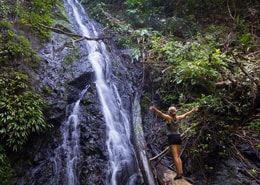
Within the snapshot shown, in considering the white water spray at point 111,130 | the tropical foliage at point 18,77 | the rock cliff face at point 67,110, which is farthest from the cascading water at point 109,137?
the tropical foliage at point 18,77

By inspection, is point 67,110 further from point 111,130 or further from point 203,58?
point 203,58

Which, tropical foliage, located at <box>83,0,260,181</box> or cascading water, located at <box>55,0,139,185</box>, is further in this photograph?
cascading water, located at <box>55,0,139,185</box>

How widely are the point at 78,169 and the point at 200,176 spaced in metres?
3.13

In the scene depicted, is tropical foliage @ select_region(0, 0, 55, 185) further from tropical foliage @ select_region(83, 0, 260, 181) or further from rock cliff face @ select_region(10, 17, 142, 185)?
tropical foliage @ select_region(83, 0, 260, 181)

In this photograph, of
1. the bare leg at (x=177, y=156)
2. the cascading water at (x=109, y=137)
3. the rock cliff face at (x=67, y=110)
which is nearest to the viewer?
the bare leg at (x=177, y=156)

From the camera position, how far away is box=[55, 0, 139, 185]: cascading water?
5.90 meters

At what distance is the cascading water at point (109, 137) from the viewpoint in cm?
590

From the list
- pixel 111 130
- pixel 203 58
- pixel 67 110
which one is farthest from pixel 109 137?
pixel 203 58

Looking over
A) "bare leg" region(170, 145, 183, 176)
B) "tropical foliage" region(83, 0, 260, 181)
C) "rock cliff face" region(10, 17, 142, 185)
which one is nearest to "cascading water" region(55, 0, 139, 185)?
"rock cliff face" region(10, 17, 142, 185)

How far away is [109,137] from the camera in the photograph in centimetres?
677

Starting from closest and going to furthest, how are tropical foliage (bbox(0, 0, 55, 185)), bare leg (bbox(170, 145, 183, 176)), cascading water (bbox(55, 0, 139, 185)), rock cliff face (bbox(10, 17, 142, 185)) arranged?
bare leg (bbox(170, 145, 183, 176))
tropical foliage (bbox(0, 0, 55, 185))
rock cliff face (bbox(10, 17, 142, 185))
cascading water (bbox(55, 0, 139, 185))

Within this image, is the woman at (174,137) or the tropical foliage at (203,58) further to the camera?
the tropical foliage at (203,58)

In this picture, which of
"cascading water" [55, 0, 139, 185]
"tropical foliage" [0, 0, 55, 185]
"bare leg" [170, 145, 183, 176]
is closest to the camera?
"bare leg" [170, 145, 183, 176]

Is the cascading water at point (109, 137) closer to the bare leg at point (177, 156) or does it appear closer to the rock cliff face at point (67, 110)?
the rock cliff face at point (67, 110)
